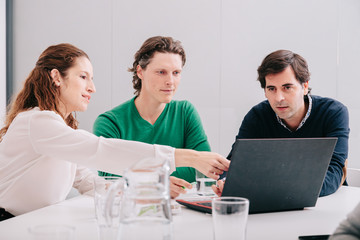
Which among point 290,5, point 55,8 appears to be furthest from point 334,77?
point 55,8

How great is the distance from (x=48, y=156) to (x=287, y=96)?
4.30 ft

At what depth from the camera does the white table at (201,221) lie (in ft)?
3.24

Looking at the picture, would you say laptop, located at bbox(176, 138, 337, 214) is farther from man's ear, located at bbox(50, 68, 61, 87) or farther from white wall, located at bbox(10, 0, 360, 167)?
white wall, located at bbox(10, 0, 360, 167)

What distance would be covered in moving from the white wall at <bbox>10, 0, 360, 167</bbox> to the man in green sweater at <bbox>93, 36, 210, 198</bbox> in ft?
3.83

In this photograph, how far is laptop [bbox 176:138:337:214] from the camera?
111 centimetres

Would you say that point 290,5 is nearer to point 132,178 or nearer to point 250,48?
point 250,48

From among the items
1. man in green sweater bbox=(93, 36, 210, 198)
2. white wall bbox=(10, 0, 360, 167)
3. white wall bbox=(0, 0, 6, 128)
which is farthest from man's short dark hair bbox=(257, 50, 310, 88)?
white wall bbox=(0, 0, 6, 128)

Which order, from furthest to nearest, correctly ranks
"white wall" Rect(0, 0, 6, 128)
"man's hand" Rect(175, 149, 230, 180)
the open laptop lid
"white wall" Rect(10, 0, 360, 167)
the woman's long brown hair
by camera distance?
"white wall" Rect(0, 0, 6, 128) < "white wall" Rect(10, 0, 360, 167) < the woman's long brown hair < "man's hand" Rect(175, 149, 230, 180) < the open laptop lid

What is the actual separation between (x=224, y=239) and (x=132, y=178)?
0.22 metres

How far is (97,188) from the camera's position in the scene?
1.06 metres

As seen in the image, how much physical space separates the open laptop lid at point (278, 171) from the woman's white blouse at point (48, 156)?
0.27 meters

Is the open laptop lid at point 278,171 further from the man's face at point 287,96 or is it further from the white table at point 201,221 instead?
the man's face at point 287,96

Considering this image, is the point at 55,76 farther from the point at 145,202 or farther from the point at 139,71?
the point at 145,202

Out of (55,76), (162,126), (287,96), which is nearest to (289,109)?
(287,96)
